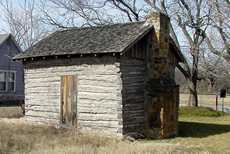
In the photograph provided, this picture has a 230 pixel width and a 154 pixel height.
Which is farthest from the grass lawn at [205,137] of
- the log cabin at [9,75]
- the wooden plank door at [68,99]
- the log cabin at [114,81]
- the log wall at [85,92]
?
the log cabin at [9,75]

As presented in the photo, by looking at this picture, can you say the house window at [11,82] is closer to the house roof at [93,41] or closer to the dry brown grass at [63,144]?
the house roof at [93,41]

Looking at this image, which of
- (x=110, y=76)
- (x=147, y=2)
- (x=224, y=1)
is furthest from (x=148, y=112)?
(x=147, y=2)

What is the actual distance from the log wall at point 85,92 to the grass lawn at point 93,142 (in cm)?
97

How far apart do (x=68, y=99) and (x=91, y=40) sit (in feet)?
9.41

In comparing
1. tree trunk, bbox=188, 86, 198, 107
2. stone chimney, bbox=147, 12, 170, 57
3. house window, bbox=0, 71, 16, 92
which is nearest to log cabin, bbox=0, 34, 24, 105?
house window, bbox=0, 71, 16, 92

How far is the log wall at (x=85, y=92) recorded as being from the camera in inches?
781

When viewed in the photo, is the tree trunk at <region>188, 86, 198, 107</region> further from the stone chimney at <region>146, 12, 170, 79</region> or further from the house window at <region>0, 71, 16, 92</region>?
the stone chimney at <region>146, 12, 170, 79</region>

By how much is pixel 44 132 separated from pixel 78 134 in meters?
1.40

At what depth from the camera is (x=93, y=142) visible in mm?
17156

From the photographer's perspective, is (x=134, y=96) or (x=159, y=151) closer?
(x=159, y=151)

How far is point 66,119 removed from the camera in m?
21.5

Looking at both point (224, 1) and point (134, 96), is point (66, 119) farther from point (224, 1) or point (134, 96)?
point (224, 1)

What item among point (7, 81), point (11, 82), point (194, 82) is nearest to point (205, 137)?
point (194, 82)

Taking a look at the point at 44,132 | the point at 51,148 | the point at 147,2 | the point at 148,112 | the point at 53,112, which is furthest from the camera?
the point at 147,2
